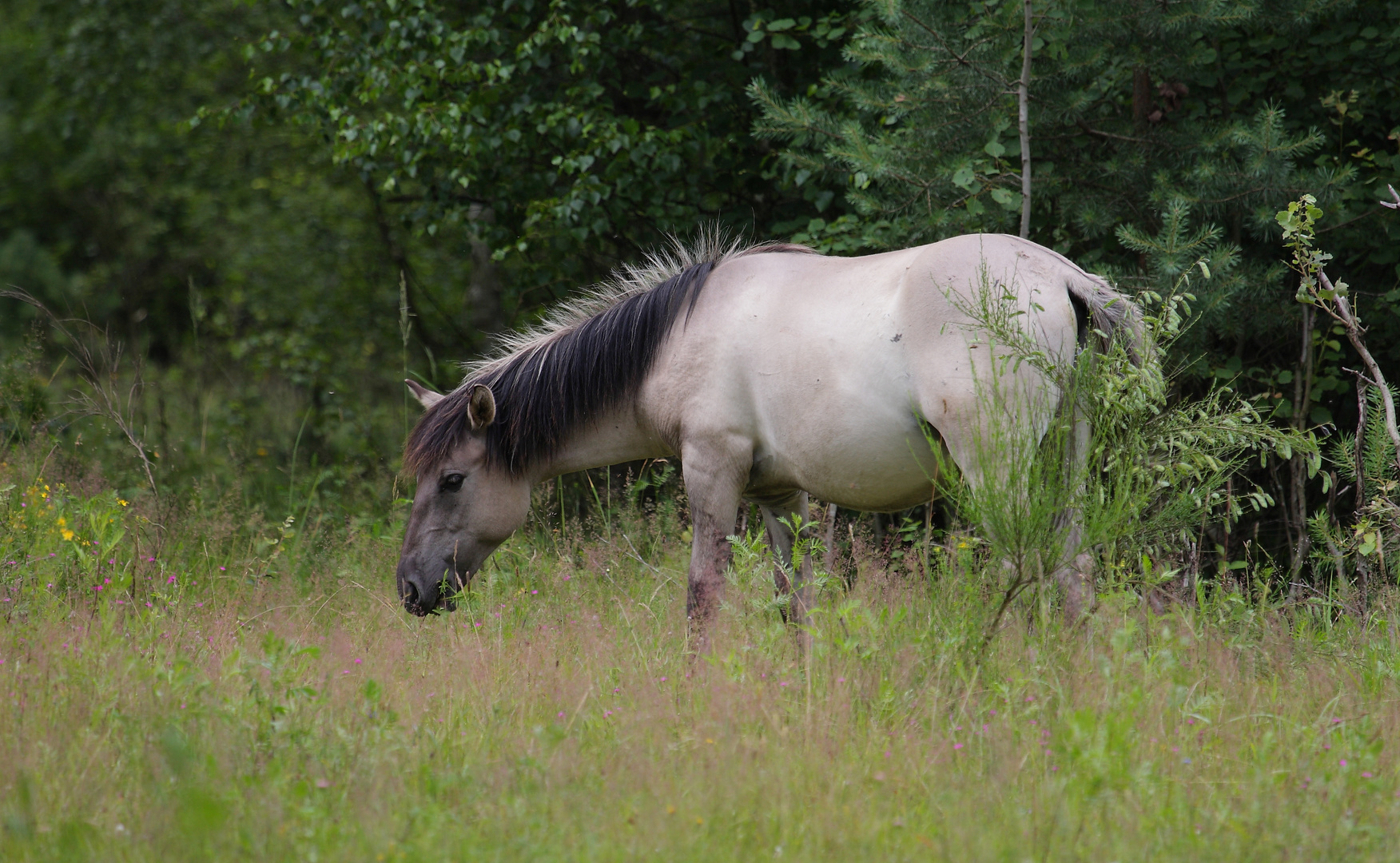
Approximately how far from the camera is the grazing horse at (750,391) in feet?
12.6

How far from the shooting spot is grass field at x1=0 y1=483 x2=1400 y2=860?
8.75 ft

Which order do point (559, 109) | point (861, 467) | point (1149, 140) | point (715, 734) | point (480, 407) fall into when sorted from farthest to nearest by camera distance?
1. point (559, 109)
2. point (1149, 140)
3. point (480, 407)
4. point (861, 467)
5. point (715, 734)

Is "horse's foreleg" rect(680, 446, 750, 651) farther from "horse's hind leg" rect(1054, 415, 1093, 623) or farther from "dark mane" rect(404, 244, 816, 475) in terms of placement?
"horse's hind leg" rect(1054, 415, 1093, 623)

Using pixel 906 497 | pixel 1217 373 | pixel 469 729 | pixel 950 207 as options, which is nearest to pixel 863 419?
pixel 906 497

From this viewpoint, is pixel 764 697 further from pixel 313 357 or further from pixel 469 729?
pixel 313 357

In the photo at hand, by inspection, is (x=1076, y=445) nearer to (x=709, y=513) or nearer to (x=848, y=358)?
(x=848, y=358)

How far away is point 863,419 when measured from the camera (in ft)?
13.0

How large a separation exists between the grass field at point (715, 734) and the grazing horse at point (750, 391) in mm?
389

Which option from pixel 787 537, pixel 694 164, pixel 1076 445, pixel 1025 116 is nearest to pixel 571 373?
pixel 787 537

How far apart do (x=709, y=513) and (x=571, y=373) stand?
919mm

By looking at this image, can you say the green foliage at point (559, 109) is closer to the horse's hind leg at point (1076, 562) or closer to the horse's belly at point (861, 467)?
the horse's belly at point (861, 467)

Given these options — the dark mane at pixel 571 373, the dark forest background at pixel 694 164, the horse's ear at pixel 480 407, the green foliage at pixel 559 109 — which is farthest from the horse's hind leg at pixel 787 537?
the green foliage at pixel 559 109

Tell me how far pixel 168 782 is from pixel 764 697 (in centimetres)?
168

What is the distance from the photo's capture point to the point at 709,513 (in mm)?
4273
